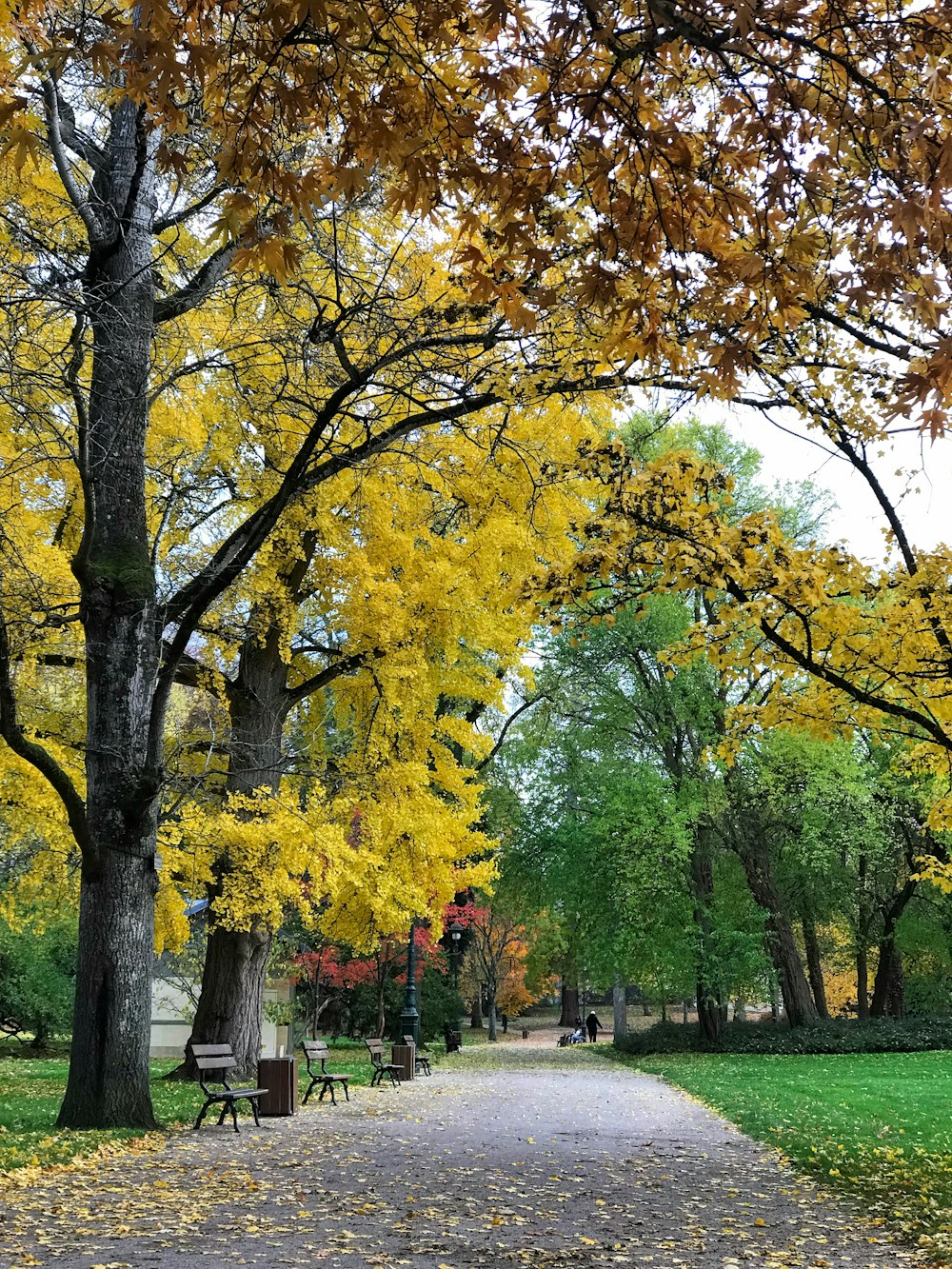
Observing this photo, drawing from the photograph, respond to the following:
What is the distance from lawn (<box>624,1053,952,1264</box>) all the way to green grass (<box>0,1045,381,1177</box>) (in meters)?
5.71

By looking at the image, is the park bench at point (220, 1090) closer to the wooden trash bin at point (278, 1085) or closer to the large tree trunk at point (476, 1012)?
the wooden trash bin at point (278, 1085)

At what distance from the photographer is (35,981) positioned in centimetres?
2405

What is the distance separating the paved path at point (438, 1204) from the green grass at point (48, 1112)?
0.46 m

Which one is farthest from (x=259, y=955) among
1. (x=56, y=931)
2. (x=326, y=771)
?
(x=56, y=931)

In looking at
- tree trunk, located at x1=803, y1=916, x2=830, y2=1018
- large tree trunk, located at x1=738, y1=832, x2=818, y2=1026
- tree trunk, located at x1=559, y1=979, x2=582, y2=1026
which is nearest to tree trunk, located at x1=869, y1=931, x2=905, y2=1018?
tree trunk, located at x1=803, y1=916, x2=830, y2=1018

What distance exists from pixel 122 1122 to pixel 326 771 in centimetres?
596

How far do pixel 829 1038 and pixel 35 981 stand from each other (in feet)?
59.1

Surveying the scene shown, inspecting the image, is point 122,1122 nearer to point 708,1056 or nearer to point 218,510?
point 218,510

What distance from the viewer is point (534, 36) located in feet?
13.9

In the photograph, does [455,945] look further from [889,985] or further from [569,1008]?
[569,1008]

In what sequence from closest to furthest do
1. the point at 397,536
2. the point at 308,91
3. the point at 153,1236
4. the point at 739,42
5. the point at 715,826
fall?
the point at 739,42 < the point at 308,91 < the point at 153,1236 < the point at 397,536 < the point at 715,826

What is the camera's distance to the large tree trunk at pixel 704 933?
2404 centimetres

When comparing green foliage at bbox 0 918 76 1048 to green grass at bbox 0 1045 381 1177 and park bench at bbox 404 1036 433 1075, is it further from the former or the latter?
park bench at bbox 404 1036 433 1075

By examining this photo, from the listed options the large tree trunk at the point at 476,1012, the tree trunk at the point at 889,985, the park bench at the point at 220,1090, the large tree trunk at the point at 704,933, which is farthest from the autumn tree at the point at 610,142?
the large tree trunk at the point at 476,1012
